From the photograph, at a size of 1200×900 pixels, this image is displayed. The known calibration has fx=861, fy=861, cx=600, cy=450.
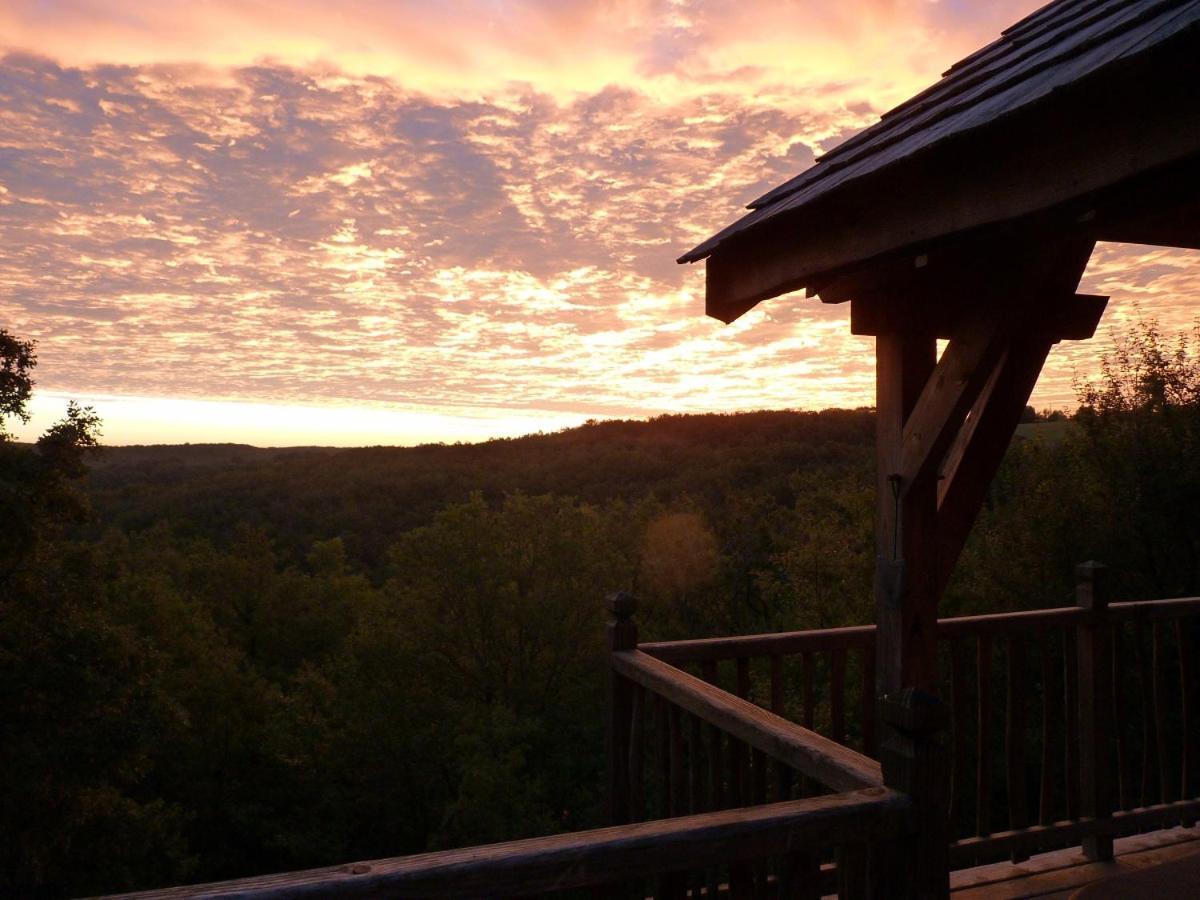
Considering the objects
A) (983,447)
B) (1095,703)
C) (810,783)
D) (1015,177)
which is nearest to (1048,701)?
(1095,703)

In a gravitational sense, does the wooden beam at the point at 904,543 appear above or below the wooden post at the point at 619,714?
above

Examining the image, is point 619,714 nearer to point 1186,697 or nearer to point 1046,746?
point 1046,746

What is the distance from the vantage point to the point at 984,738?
11.5 feet

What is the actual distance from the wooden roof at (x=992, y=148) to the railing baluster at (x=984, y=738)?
1747 mm

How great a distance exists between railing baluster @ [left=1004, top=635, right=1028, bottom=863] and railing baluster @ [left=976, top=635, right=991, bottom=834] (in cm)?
8

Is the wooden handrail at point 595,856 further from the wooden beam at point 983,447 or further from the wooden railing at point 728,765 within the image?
the wooden beam at point 983,447

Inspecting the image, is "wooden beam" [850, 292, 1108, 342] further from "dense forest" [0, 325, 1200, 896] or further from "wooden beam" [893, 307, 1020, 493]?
"dense forest" [0, 325, 1200, 896]

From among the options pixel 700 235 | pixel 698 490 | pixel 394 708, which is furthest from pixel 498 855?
pixel 698 490

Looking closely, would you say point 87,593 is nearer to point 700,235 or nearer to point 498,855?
point 700,235

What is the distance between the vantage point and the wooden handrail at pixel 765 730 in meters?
1.98

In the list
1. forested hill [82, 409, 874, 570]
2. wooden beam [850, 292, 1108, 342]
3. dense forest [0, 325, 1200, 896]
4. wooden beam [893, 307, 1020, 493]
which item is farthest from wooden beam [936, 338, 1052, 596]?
forested hill [82, 409, 874, 570]

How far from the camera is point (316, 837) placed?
2164 cm

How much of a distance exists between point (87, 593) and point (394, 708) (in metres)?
9.62

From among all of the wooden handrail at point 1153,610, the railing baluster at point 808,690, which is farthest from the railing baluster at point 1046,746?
the railing baluster at point 808,690
